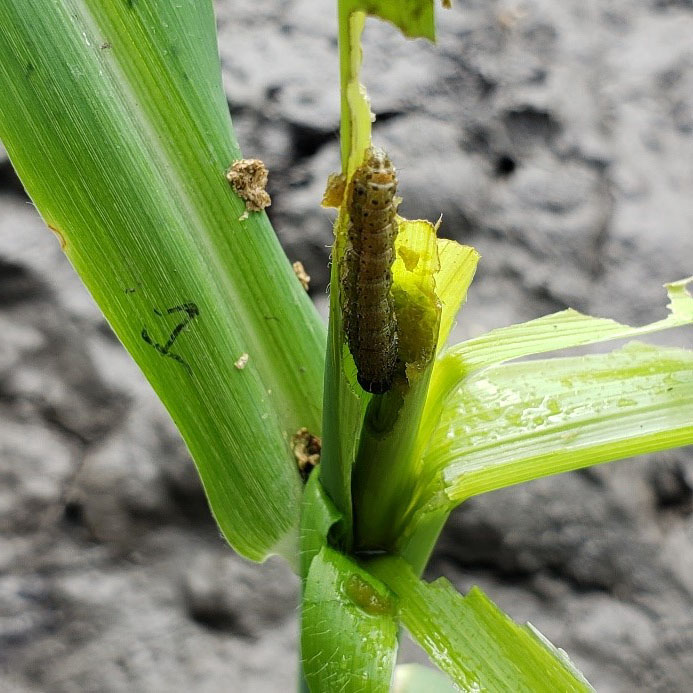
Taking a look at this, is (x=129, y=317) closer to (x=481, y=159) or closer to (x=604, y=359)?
(x=604, y=359)

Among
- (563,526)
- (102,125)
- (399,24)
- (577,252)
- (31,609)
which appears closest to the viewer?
(399,24)

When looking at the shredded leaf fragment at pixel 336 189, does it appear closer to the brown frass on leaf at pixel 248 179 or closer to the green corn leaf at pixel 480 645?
the brown frass on leaf at pixel 248 179

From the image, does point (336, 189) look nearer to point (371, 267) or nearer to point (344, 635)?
point (371, 267)

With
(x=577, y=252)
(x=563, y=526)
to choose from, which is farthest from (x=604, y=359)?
(x=577, y=252)

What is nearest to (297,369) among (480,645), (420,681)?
(480,645)

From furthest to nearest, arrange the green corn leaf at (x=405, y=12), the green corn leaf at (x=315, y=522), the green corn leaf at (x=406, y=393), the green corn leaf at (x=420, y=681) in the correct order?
the green corn leaf at (x=420, y=681) → the green corn leaf at (x=315, y=522) → the green corn leaf at (x=406, y=393) → the green corn leaf at (x=405, y=12)

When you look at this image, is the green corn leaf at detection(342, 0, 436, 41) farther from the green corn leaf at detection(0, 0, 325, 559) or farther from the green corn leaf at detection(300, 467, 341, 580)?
the green corn leaf at detection(300, 467, 341, 580)

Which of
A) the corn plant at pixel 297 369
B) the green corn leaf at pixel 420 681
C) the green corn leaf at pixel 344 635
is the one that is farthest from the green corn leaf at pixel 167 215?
the green corn leaf at pixel 420 681
